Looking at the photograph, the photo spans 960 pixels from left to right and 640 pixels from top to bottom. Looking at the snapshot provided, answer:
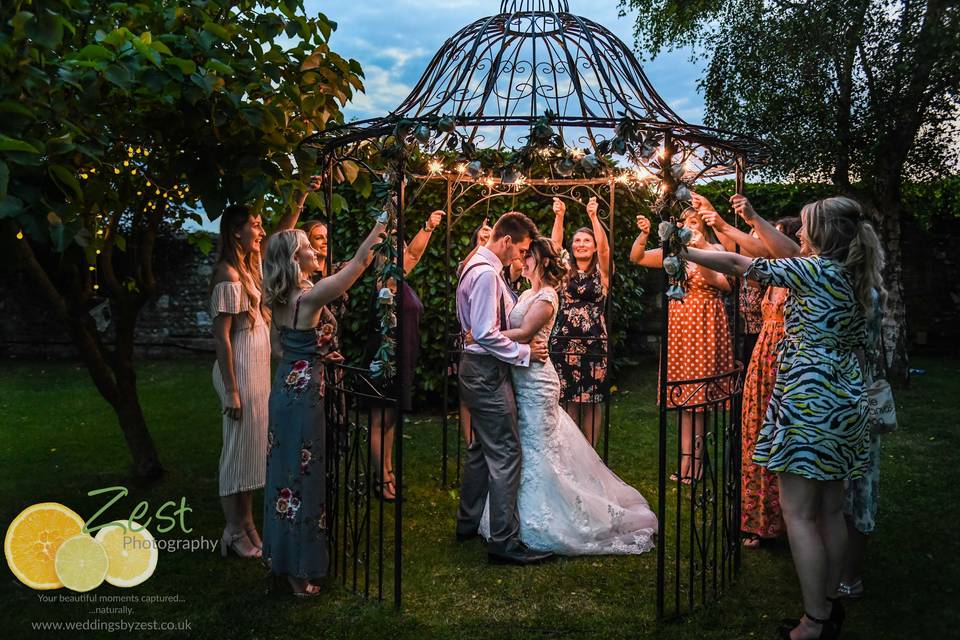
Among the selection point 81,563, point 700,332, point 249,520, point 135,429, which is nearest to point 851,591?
point 700,332

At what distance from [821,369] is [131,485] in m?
4.78

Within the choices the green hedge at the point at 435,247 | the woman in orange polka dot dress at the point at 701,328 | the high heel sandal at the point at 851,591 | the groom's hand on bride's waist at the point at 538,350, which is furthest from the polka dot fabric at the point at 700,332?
the green hedge at the point at 435,247

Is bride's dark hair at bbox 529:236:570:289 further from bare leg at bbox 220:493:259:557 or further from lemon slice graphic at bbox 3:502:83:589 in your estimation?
lemon slice graphic at bbox 3:502:83:589

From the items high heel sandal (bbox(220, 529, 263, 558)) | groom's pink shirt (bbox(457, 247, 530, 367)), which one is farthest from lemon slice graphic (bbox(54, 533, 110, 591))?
groom's pink shirt (bbox(457, 247, 530, 367))

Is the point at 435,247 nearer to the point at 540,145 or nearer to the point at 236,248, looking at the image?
the point at 236,248

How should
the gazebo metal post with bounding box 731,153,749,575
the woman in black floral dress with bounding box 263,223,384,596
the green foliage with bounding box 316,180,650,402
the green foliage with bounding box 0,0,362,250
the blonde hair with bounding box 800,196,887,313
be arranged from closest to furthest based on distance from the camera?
the green foliage with bounding box 0,0,362,250 < the blonde hair with bounding box 800,196,887,313 < the woman in black floral dress with bounding box 263,223,384,596 < the gazebo metal post with bounding box 731,153,749,575 < the green foliage with bounding box 316,180,650,402

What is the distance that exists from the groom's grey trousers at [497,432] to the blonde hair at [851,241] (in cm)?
187

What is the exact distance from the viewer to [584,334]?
6125 mm

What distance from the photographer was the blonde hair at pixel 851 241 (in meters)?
3.21

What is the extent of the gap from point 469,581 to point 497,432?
32.5 inches

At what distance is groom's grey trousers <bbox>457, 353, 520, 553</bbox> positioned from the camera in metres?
4.34

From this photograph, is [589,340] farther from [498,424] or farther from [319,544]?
[319,544]

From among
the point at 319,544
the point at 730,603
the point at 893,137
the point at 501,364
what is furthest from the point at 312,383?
the point at 893,137

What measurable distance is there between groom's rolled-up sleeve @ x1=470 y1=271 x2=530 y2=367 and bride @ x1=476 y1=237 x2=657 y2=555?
0.37 feet
